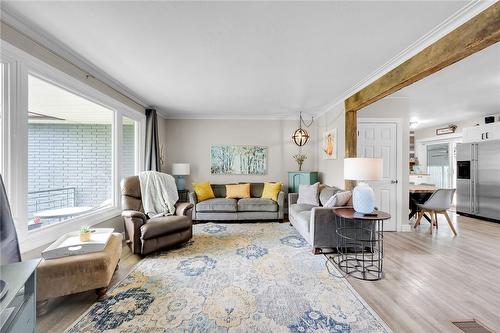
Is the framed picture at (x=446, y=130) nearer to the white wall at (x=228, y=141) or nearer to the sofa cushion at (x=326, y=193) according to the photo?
the white wall at (x=228, y=141)

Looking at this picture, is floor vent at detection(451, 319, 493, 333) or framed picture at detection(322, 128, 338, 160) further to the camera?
framed picture at detection(322, 128, 338, 160)

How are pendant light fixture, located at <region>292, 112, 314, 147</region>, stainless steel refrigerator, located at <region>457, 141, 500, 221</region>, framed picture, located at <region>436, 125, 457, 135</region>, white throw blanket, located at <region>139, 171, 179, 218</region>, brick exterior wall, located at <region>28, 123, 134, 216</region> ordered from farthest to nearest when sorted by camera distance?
1. framed picture, located at <region>436, 125, 457, 135</region>
2. pendant light fixture, located at <region>292, 112, 314, 147</region>
3. stainless steel refrigerator, located at <region>457, 141, 500, 221</region>
4. white throw blanket, located at <region>139, 171, 179, 218</region>
5. brick exterior wall, located at <region>28, 123, 134, 216</region>

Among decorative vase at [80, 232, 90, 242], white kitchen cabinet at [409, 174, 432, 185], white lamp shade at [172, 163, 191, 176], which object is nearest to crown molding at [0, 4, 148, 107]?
decorative vase at [80, 232, 90, 242]

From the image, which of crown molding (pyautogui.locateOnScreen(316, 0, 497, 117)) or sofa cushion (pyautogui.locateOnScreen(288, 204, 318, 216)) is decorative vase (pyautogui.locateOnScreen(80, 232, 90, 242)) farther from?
crown molding (pyautogui.locateOnScreen(316, 0, 497, 117))

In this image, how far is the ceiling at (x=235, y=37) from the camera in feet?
5.73

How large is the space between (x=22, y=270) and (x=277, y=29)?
2.54 meters

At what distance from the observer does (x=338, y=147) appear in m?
4.26

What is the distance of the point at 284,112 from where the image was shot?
16.9ft

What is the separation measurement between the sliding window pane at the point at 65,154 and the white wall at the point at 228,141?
6.55 ft

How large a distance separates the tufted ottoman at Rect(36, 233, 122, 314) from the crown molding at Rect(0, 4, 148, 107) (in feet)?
6.86

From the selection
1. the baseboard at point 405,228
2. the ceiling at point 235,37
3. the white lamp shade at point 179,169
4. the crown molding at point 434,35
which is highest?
the ceiling at point 235,37

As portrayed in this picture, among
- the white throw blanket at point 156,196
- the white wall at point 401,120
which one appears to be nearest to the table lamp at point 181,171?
the white throw blanket at point 156,196

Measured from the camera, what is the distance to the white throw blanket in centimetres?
354

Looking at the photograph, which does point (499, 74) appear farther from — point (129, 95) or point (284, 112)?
point (129, 95)
